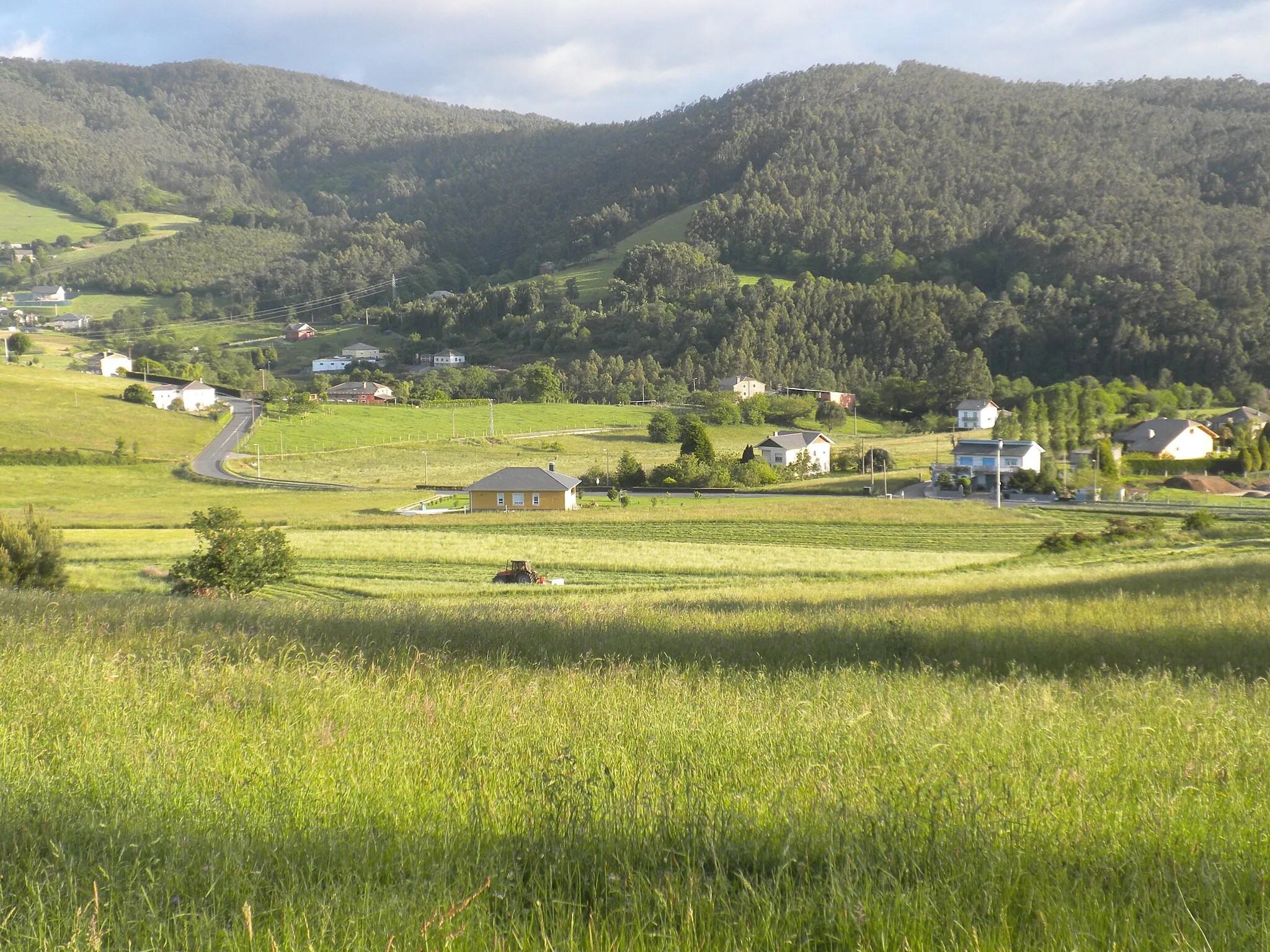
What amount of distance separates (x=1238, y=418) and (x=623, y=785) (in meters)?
101

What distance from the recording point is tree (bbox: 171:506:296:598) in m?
23.8

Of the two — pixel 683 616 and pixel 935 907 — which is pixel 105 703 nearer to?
pixel 935 907

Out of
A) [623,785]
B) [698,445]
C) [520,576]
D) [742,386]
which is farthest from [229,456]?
[623,785]

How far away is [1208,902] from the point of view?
95.1 inches

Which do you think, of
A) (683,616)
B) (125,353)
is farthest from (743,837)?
(125,353)

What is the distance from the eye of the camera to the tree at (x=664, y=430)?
89.4 metres

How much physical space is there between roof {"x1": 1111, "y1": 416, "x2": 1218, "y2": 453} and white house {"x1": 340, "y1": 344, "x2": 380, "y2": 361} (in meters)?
118

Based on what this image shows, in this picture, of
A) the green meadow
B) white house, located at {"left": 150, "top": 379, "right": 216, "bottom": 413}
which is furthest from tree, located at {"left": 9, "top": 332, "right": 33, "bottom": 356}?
the green meadow

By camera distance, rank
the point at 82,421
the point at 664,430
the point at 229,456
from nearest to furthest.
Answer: the point at 229,456 → the point at 82,421 → the point at 664,430

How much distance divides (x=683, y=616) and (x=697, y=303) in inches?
5741

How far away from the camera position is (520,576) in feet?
102

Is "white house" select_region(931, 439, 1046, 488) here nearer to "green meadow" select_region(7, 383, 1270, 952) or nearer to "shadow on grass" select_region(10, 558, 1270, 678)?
"shadow on grass" select_region(10, 558, 1270, 678)

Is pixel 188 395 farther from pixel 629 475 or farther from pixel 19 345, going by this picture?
pixel 629 475

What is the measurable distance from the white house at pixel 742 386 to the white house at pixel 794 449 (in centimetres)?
3700
